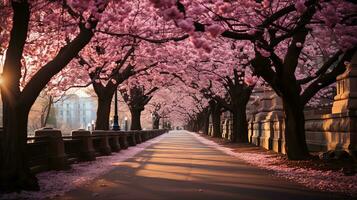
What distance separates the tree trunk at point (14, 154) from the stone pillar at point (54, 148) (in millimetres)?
4111

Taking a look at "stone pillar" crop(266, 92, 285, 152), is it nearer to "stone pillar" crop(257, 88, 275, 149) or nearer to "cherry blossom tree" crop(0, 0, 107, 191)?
"stone pillar" crop(257, 88, 275, 149)

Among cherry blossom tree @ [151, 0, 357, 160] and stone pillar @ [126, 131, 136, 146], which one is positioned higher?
A: cherry blossom tree @ [151, 0, 357, 160]

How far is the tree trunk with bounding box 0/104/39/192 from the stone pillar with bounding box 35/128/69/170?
411 cm

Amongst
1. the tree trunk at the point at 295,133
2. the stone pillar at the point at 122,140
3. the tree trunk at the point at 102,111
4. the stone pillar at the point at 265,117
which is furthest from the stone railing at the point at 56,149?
the stone pillar at the point at 265,117

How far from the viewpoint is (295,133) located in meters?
19.2

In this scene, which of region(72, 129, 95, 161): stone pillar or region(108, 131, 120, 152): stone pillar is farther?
region(108, 131, 120, 152): stone pillar

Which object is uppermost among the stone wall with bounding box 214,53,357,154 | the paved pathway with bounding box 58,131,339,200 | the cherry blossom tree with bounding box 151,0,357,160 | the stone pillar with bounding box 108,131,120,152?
the cherry blossom tree with bounding box 151,0,357,160

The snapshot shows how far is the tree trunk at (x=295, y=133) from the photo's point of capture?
62.8 feet

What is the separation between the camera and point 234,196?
10.3 meters

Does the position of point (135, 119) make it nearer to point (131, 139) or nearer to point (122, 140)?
point (131, 139)

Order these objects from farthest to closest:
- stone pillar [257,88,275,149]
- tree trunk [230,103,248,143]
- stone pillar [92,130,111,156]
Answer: tree trunk [230,103,248,143] < stone pillar [257,88,275,149] < stone pillar [92,130,111,156]

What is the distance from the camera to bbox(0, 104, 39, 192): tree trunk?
36.3ft

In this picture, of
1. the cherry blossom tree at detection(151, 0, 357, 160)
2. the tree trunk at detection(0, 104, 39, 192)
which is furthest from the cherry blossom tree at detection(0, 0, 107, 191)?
the cherry blossom tree at detection(151, 0, 357, 160)

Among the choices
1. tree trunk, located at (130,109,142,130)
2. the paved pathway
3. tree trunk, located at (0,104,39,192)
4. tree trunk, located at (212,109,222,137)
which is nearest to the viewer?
the paved pathway
